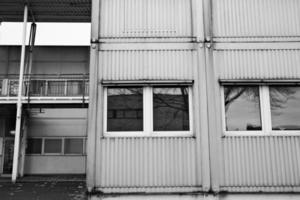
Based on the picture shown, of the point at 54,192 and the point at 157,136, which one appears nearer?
the point at 157,136

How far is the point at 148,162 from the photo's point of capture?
220 inches

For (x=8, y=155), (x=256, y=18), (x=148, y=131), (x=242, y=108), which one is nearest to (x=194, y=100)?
(x=242, y=108)

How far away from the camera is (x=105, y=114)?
18.8 feet

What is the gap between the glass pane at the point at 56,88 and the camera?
17684mm

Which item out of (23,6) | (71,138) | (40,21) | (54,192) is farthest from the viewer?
(71,138)

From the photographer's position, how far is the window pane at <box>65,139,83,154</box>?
2047 centimetres

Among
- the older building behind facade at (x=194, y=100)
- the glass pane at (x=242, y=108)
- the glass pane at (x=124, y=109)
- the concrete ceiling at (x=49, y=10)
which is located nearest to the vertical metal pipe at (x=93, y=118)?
the older building behind facade at (x=194, y=100)

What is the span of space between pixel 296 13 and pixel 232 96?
2.33 metres

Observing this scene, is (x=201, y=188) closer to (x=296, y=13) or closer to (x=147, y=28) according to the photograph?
(x=147, y=28)

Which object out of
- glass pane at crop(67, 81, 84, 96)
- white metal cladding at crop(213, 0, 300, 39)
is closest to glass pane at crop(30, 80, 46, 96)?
glass pane at crop(67, 81, 84, 96)

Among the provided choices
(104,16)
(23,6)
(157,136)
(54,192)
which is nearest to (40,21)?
(23,6)

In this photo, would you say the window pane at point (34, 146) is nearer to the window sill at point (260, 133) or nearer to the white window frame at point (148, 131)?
the white window frame at point (148, 131)

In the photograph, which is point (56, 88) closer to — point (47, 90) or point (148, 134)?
point (47, 90)

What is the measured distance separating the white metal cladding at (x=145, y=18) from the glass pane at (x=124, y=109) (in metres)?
1.22
